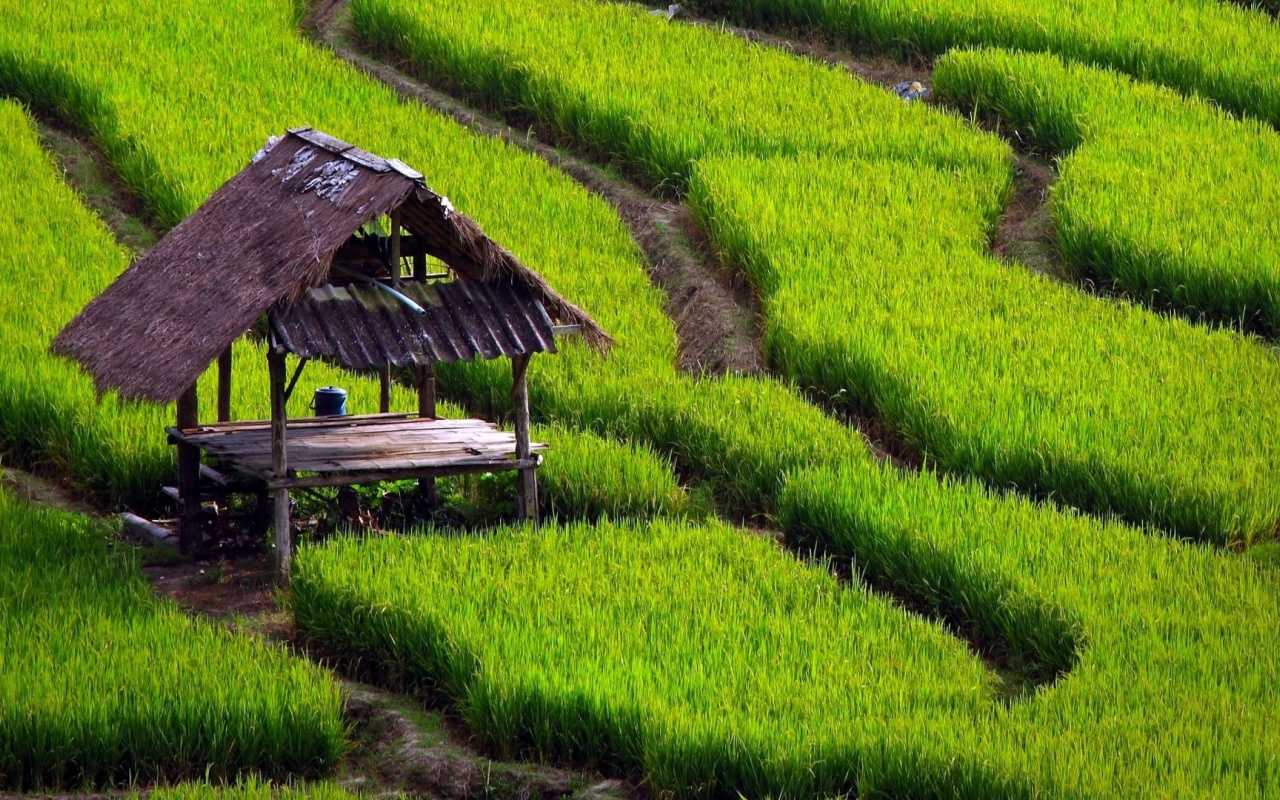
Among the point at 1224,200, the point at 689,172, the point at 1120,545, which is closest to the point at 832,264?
the point at 689,172

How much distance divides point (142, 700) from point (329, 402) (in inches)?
117

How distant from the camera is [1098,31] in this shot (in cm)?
1406

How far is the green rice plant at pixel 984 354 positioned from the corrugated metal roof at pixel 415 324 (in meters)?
2.43

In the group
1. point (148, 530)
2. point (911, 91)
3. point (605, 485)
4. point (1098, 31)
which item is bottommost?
point (148, 530)

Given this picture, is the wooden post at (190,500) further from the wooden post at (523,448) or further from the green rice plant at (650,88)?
the green rice plant at (650,88)

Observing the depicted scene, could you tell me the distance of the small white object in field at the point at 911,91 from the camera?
44.1ft

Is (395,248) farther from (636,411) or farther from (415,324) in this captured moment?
(636,411)

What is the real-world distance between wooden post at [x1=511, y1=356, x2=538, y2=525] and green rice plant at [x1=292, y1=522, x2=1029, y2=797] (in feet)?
1.22

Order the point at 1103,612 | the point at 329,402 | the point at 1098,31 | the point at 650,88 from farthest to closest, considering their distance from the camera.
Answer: the point at 1098,31 < the point at 650,88 < the point at 329,402 < the point at 1103,612

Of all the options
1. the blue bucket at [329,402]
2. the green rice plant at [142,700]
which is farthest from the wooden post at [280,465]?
the blue bucket at [329,402]

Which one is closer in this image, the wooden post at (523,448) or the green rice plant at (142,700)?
the green rice plant at (142,700)

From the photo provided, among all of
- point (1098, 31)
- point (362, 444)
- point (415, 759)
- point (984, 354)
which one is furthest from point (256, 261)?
point (1098, 31)

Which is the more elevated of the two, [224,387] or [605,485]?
[224,387]

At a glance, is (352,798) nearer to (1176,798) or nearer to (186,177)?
(1176,798)
